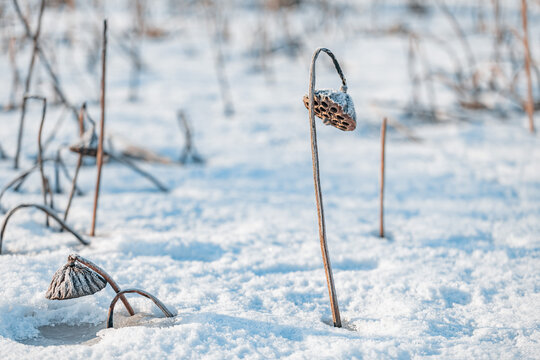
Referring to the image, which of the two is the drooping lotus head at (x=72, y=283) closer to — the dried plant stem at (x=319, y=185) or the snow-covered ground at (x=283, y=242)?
the snow-covered ground at (x=283, y=242)

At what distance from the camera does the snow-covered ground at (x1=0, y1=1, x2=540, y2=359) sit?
35.4 inches

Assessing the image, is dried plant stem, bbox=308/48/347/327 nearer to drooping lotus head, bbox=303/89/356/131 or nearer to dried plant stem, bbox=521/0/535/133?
drooping lotus head, bbox=303/89/356/131

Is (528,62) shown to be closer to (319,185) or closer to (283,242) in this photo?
(283,242)

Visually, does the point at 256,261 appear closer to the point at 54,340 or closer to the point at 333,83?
the point at 54,340

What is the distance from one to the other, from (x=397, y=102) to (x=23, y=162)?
193cm

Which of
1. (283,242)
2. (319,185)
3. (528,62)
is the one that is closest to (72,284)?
(319,185)

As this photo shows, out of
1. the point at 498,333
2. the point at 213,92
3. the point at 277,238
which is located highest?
the point at 213,92

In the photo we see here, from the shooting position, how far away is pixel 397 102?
274cm

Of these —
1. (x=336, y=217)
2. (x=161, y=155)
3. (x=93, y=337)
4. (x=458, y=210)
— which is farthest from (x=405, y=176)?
(x=93, y=337)

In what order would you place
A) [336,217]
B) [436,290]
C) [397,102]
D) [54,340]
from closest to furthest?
[54,340] → [436,290] → [336,217] → [397,102]

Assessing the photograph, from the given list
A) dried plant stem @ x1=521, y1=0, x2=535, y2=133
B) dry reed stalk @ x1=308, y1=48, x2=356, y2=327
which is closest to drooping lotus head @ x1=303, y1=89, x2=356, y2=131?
dry reed stalk @ x1=308, y1=48, x2=356, y2=327

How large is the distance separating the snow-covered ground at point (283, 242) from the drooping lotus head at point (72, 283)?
10 centimetres

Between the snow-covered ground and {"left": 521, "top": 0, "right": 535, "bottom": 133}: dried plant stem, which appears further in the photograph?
{"left": 521, "top": 0, "right": 535, "bottom": 133}: dried plant stem

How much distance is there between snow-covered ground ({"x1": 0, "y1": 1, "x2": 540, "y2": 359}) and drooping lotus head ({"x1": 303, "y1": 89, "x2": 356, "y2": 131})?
15.6 inches
